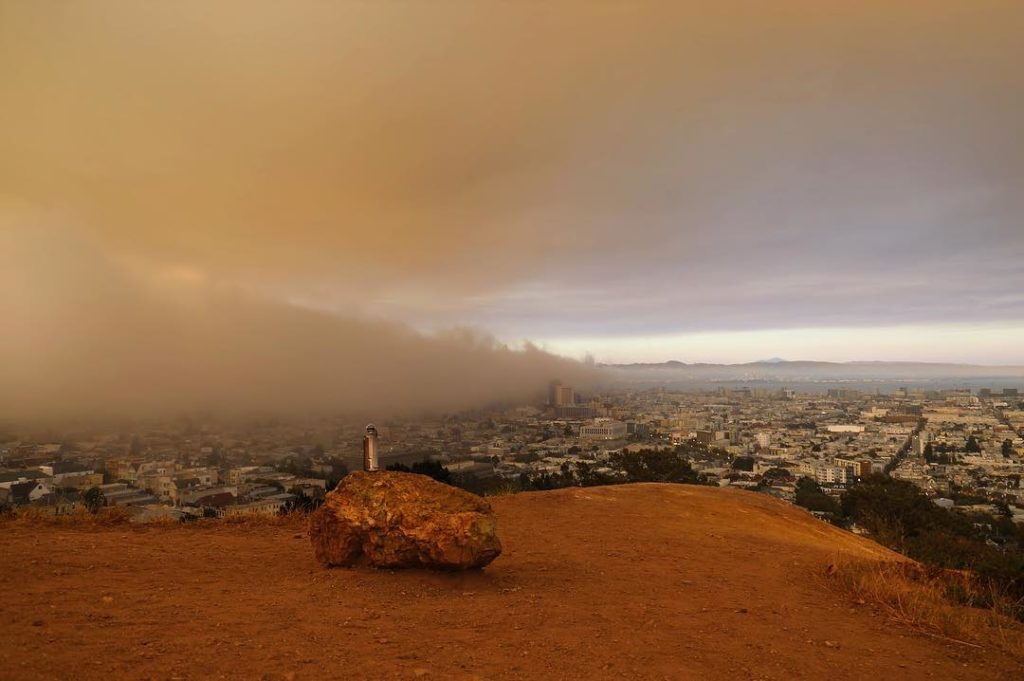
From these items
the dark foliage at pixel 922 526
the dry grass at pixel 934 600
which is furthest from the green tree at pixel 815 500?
the dry grass at pixel 934 600

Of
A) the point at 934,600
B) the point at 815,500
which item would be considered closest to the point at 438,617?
the point at 934,600

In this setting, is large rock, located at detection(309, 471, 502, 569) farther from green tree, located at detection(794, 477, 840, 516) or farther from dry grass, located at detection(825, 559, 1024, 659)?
green tree, located at detection(794, 477, 840, 516)

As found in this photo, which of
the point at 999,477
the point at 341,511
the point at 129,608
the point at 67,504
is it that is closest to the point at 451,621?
the point at 341,511

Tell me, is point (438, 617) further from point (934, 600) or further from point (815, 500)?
point (815, 500)

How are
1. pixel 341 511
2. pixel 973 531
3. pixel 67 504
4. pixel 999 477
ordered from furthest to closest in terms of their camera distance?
1. pixel 999 477
2. pixel 973 531
3. pixel 67 504
4. pixel 341 511

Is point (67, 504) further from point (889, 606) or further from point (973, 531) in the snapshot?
point (973, 531)

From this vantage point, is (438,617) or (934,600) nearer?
(438,617)
